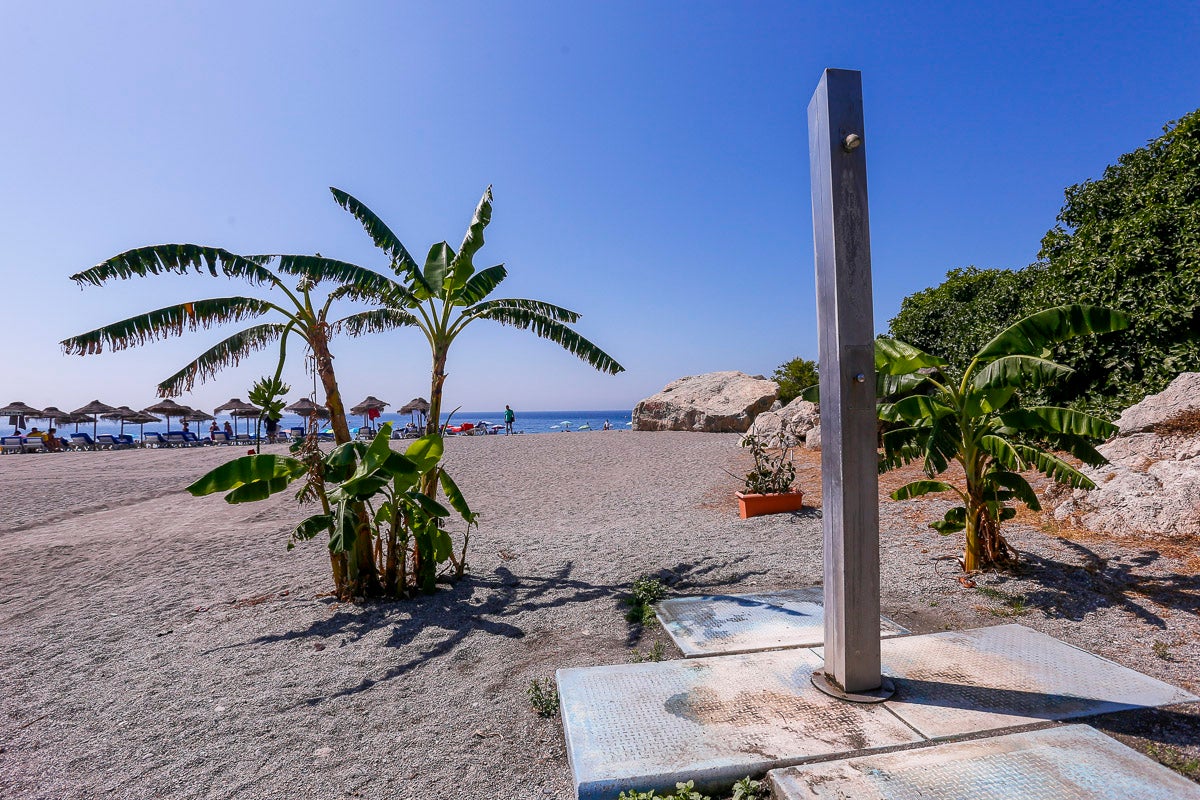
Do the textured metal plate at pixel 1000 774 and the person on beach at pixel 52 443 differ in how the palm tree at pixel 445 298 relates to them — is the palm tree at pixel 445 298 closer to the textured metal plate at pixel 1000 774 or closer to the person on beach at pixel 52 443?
the textured metal plate at pixel 1000 774

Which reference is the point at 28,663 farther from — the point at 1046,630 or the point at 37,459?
the point at 37,459

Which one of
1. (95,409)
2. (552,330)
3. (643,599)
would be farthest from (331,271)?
(95,409)

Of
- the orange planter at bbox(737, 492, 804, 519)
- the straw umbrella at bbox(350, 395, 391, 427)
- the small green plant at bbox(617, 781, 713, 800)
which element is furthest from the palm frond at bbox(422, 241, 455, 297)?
the straw umbrella at bbox(350, 395, 391, 427)

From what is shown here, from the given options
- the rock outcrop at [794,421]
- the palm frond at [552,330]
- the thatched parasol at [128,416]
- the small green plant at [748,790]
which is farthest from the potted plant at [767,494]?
the thatched parasol at [128,416]

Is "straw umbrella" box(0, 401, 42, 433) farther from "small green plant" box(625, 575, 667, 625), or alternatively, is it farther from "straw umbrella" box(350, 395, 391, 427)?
"small green plant" box(625, 575, 667, 625)

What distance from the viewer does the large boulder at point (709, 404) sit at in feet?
69.9

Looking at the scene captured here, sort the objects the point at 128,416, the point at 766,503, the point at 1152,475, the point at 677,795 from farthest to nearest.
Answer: the point at 128,416 → the point at 766,503 → the point at 1152,475 → the point at 677,795

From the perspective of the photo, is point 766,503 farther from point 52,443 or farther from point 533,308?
point 52,443

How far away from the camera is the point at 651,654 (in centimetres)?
388

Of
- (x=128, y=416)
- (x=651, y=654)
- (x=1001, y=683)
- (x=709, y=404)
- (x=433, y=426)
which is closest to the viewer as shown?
(x=1001, y=683)

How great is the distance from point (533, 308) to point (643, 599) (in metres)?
3.27

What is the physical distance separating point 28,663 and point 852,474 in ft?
19.4

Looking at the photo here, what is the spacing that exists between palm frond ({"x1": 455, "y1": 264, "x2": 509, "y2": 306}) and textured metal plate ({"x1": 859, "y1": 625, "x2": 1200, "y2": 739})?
15.4ft

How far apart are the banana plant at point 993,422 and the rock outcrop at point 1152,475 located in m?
1.39
